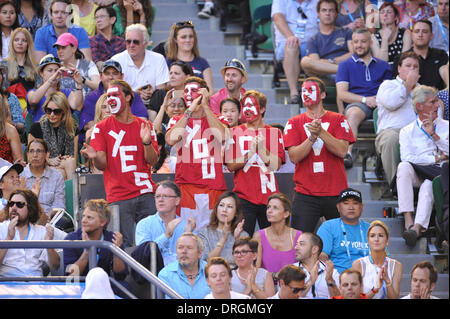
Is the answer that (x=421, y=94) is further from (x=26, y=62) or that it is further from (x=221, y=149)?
(x=26, y=62)

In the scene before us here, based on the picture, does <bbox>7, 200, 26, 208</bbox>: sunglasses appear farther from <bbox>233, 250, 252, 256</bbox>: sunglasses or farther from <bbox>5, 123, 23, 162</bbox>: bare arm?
<bbox>233, 250, 252, 256</bbox>: sunglasses

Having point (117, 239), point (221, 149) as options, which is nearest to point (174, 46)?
point (221, 149)

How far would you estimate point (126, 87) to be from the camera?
923cm

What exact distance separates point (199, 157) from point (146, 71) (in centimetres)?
214

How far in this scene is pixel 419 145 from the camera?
944 cm

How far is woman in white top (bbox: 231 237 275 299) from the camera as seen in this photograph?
311 inches

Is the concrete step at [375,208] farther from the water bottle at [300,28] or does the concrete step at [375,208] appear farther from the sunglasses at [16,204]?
the sunglasses at [16,204]

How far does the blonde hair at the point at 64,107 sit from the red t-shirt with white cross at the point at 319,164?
239 centimetres

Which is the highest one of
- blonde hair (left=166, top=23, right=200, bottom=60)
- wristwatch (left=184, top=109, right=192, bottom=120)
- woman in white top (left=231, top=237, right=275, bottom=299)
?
blonde hair (left=166, top=23, right=200, bottom=60)

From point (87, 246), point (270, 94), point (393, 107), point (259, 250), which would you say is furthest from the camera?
point (270, 94)

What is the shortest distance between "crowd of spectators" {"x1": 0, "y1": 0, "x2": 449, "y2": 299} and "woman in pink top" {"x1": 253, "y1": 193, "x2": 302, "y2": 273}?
0.04ft

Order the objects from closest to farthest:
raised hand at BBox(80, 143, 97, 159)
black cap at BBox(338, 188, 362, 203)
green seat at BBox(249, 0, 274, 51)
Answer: black cap at BBox(338, 188, 362, 203)
raised hand at BBox(80, 143, 97, 159)
green seat at BBox(249, 0, 274, 51)

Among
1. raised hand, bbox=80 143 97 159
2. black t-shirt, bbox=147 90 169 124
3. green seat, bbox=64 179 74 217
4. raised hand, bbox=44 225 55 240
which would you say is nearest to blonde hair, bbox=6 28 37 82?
black t-shirt, bbox=147 90 169 124

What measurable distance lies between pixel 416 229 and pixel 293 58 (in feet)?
9.76
